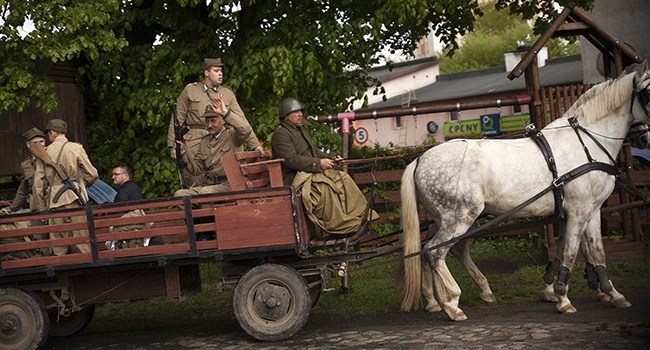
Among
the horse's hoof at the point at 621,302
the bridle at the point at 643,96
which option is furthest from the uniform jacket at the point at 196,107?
the horse's hoof at the point at 621,302

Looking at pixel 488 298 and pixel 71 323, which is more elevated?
pixel 71 323

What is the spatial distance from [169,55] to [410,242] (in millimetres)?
5788

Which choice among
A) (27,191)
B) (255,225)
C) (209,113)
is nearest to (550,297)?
(255,225)

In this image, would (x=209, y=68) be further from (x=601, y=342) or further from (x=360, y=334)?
(x=601, y=342)

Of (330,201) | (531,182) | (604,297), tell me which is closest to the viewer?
(330,201)

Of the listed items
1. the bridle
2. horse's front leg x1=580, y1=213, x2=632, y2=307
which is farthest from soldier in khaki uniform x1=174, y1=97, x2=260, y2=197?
the bridle

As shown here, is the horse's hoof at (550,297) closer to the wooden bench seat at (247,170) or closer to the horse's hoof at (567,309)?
the horse's hoof at (567,309)

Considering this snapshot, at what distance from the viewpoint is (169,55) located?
13.4 m

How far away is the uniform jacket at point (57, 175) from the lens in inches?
360

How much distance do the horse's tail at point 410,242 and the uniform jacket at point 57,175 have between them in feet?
10.5

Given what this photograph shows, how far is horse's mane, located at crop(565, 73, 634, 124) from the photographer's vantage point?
29.7ft

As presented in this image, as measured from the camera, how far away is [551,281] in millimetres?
9375

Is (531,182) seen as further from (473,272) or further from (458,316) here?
(458,316)

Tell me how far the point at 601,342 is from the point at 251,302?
10.5 feet
